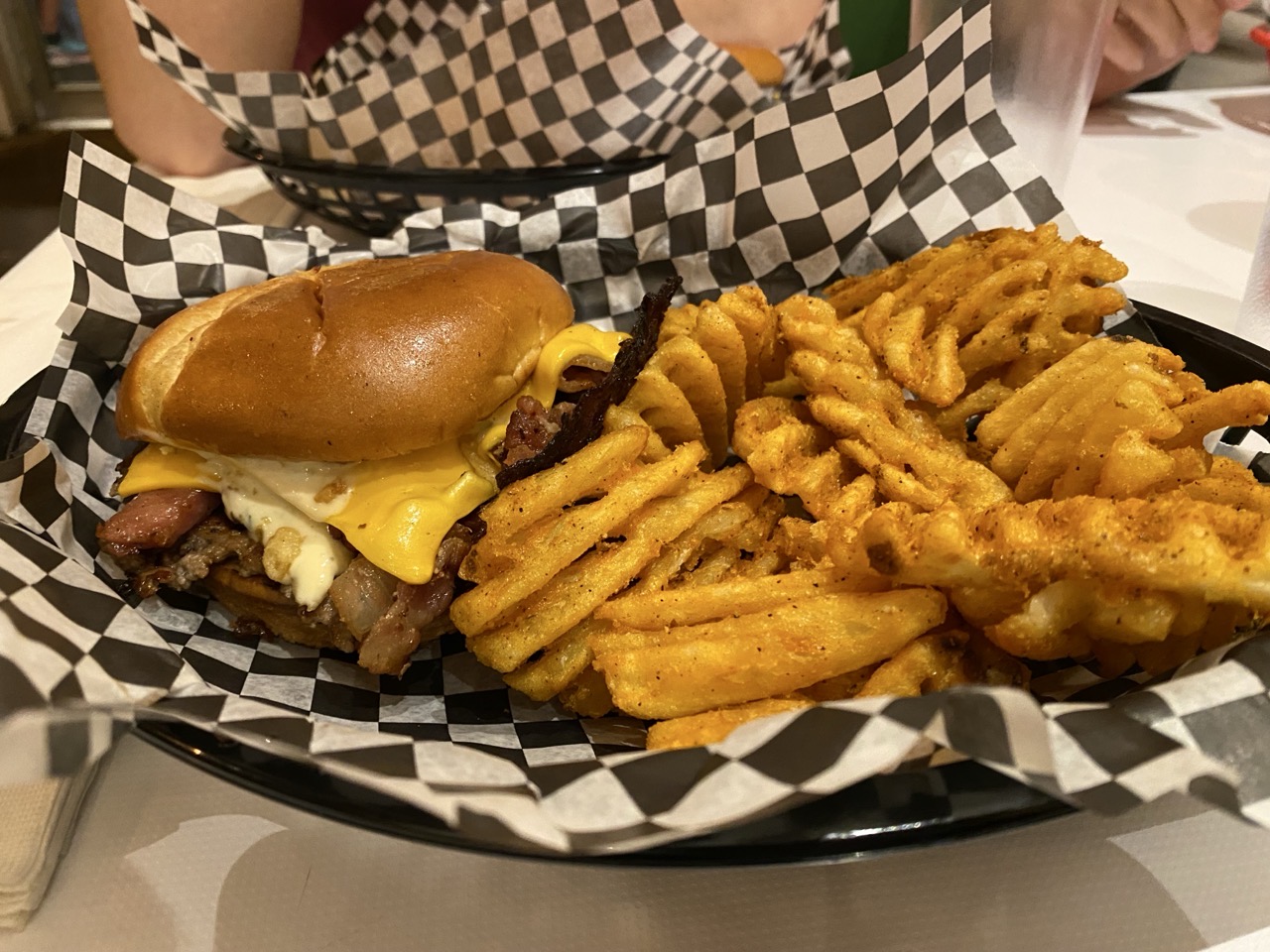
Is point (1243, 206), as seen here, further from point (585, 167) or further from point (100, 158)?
point (100, 158)

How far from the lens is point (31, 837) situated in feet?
3.41

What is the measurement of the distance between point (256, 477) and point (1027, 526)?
1225 mm

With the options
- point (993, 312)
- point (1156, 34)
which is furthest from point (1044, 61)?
point (1156, 34)

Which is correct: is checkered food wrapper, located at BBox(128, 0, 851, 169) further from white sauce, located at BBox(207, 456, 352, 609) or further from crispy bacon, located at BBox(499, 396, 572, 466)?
white sauce, located at BBox(207, 456, 352, 609)

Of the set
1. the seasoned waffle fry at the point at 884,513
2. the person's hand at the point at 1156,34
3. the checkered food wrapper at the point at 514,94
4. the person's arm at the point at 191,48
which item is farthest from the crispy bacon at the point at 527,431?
the person's hand at the point at 1156,34

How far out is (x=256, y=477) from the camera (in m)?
1.48

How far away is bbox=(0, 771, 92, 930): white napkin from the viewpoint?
3.23 ft

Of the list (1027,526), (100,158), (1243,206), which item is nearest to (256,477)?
(100,158)

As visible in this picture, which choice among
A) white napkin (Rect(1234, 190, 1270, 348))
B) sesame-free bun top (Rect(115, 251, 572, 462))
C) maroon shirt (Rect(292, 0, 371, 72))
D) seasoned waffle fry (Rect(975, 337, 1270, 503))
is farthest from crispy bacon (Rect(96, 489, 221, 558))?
maroon shirt (Rect(292, 0, 371, 72))

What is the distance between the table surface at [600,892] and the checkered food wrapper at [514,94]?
6.34 ft

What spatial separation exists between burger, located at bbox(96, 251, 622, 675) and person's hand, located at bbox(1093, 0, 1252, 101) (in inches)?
126

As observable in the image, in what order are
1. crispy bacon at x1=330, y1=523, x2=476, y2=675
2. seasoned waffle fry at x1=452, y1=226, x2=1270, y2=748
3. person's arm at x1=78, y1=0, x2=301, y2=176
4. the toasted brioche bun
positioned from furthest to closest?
person's arm at x1=78, y1=0, x2=301, y2=176
the toasted brioche bun
crispy bacon at x1=330, y1=523, x2=476, y2=675
seasoned waffle fry at x1=452, y1=226, x2=1270, y2=748

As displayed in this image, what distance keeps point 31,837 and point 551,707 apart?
0.68m

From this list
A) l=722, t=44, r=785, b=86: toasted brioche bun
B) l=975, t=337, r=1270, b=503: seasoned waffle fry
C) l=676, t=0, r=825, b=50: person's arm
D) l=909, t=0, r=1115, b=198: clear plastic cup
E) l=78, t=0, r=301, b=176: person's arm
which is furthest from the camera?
l=676, t=0, r=825, b=50: person's arm
